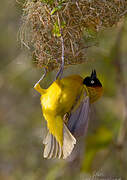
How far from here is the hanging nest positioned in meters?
2.48

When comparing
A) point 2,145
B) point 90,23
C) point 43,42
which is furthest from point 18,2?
point 2,145

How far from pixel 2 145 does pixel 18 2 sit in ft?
11.8

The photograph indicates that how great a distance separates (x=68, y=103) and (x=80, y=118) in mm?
178

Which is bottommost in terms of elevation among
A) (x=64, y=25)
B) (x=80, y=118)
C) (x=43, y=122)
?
(x=43, y=122)

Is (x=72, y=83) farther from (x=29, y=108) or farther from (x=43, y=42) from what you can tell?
(x=29, y=108)

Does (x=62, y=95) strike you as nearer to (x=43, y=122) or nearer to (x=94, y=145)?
(x=94, y=145)

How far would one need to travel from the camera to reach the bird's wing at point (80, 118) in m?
2.69

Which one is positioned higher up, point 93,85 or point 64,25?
point 64,25

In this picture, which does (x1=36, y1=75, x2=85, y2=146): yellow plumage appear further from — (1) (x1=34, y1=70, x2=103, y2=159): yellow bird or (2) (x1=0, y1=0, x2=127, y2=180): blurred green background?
(2) (x1=0, y1=0, x2=127, y2=180): blurred green background

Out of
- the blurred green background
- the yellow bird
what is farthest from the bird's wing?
the blurred green background

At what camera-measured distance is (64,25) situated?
251 cm

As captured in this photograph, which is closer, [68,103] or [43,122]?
[68,103]

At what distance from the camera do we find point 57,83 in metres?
2.78

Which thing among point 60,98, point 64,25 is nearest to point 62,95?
point 60,98
